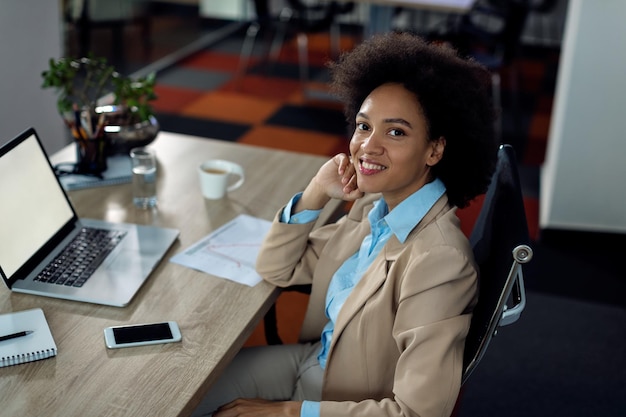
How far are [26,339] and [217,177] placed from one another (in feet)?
2.64

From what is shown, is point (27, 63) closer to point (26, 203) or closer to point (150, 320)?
point (26, 203)

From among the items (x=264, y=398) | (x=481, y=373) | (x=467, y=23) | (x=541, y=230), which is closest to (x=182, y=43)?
(x=467, y=23)

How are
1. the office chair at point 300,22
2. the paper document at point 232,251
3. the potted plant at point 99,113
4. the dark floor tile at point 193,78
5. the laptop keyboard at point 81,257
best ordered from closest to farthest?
the laptop keyboard at point 81,257 → the paper document at point 232,251 → the potted plant at point 99,113 → the office chair at point 300,22 → the dark floor tile at point 193,78

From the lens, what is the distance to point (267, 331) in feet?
7.22

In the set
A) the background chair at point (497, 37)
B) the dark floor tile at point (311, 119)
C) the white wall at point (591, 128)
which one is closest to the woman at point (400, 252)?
the white wall at point (591, 128)

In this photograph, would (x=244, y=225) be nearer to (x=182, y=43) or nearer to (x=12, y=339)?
(x=12, y=339)

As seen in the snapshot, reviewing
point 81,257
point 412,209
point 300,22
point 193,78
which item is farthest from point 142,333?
point 193,78

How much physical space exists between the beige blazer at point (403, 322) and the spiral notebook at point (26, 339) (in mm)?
515

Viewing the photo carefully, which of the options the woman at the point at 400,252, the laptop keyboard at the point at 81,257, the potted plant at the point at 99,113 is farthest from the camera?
the potted plant at the point at 99,113

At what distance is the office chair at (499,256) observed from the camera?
1509mm

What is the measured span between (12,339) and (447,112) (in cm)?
97

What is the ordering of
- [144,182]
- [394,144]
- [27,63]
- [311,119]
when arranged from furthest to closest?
[311,119] < [27,63] < [144,182] < [394,144]

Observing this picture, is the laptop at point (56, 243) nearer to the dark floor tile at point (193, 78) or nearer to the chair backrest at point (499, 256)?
the chair backrest at point (499, 256)

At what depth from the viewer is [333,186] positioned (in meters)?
1.90
